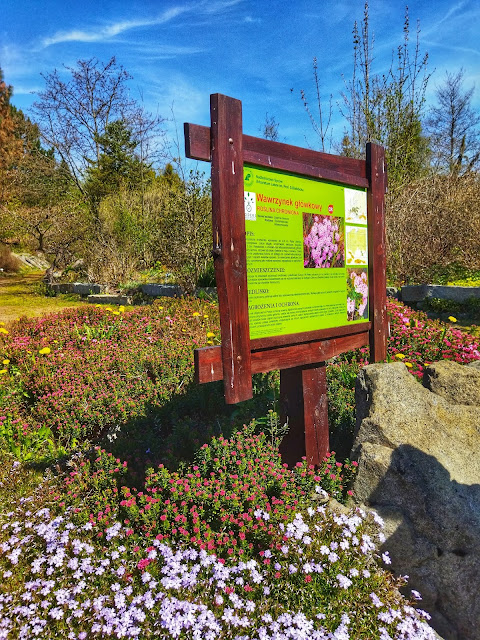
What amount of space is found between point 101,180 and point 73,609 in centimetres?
2458

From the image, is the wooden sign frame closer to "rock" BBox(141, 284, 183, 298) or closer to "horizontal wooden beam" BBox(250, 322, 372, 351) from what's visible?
"horizontal wooden beam" BBox(250, 322, 372, 351)

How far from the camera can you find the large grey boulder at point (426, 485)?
2461 millimetres

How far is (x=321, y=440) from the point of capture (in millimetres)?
3225

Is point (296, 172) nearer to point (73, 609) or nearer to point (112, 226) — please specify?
point (73, 609)

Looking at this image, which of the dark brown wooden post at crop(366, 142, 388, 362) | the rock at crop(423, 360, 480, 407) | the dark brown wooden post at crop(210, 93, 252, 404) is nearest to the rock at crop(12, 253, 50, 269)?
the dark brown wooden post at crop(366, 142, 388, 362)

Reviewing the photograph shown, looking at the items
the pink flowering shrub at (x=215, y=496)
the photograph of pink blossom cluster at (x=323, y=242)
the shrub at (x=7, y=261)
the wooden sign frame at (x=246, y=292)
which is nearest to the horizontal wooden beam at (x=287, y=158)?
the wooden sign frame at (x=246, y=292)

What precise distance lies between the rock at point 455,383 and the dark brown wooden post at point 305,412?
951mm

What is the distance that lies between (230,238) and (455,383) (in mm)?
2179

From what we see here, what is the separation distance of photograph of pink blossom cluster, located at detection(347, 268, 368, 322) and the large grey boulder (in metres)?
0.44

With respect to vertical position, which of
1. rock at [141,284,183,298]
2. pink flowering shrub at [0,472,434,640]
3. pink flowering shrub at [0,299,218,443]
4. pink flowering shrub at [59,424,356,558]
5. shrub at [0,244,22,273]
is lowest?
pink flowering shrub at [0,472,434,640]

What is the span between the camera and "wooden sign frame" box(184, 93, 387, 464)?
239cm

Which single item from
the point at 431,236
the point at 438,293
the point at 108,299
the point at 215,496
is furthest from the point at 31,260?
the point at 215,496

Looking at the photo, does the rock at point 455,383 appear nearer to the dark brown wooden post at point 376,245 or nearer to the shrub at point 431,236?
the dark brown wooden post at point 376,245

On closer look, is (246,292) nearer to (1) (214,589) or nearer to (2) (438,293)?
(1) (214,589)
